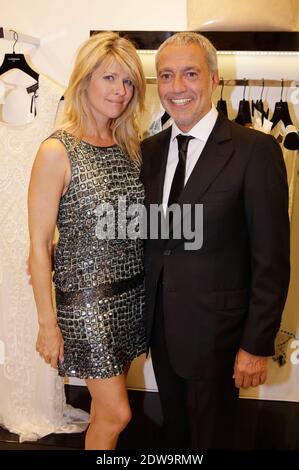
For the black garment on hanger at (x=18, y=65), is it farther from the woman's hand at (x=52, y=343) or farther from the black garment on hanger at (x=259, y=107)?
the woman's hand at (x=52, y=343)

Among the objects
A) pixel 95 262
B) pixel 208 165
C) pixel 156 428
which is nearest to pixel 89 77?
pixel 208 165

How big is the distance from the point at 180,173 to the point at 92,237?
37 centimetres

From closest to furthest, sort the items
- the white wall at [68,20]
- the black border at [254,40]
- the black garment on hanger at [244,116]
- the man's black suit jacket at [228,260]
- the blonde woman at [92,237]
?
the man's black suit jacket at [228,260]
the blonde woman at [92,237]
the black border at [254,40]
the black garment on hanger at [244,116]
the white wall at [68,20]

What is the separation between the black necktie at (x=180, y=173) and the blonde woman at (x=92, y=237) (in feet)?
0.52

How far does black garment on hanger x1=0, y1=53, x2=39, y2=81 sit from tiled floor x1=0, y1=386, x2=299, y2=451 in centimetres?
167

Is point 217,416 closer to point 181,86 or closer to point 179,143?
point 179,143

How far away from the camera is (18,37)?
2119 millimetres

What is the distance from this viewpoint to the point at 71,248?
1546mm

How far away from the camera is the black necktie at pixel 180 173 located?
1493 mm

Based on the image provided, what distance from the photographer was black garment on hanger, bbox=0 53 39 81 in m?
1.97

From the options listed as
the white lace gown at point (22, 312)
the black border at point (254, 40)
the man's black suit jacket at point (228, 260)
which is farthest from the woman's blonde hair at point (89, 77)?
the black border at point (254, 40)

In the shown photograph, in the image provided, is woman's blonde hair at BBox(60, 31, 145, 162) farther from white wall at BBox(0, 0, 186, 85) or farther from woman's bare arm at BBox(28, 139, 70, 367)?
white wall at BBox(0, 0, 186, 85)

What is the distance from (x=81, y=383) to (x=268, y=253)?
1.68 metres
